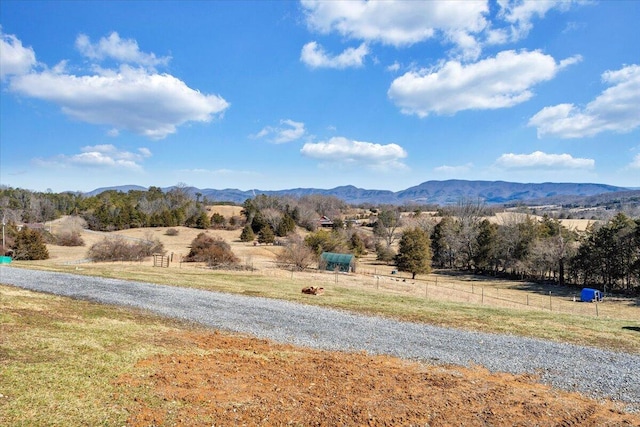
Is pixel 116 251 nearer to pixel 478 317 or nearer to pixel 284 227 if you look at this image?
pixel 284 227

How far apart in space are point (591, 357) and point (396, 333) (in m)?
5.93

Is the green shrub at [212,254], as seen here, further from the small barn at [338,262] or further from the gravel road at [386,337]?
the gravel road at [386,337]

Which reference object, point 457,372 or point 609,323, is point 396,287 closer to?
point 609,323

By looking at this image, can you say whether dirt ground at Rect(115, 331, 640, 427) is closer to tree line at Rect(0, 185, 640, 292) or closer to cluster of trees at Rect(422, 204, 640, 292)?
tree line at Rect(0, 185, 640, 292)

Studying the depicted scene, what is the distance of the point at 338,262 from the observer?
45.7 m

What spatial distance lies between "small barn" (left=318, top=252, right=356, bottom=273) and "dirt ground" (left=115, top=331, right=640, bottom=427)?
1370 inches

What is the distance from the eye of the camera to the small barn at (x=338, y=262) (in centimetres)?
4534

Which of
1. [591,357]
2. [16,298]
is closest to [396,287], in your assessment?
[591,357]

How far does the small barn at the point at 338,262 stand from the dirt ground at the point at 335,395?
3481cm

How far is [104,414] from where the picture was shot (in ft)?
21.8

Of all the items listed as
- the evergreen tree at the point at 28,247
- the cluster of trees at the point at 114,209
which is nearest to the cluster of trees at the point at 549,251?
the cluster of trees at the point at 114,209

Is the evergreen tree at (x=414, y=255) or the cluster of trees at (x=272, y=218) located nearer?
the evergreen tree at (x=414, y=255)

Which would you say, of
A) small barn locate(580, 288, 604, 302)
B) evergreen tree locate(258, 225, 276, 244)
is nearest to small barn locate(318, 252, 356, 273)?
evergreen tree locate(258, 225, 276, 244)

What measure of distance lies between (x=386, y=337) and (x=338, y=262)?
3259cm
